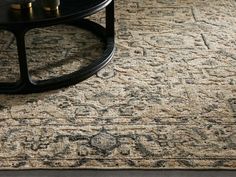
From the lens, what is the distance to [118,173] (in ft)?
4.67

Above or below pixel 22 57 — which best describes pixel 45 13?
above

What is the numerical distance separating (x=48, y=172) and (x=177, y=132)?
0.51 m

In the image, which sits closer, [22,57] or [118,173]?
[118,173]

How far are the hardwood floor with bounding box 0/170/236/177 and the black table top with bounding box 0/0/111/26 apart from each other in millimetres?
578

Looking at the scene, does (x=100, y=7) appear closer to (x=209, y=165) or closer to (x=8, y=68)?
(x=8, y=68)

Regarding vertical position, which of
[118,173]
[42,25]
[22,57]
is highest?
[42,25]

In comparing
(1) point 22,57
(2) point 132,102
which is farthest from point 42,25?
(2) point 132,102

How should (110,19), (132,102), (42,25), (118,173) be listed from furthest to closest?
(110,19) < (132,102) < (42,25) < (118,173)

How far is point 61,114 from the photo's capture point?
1.73 metres

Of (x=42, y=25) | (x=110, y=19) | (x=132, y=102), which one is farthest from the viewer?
(x=110, y=19)

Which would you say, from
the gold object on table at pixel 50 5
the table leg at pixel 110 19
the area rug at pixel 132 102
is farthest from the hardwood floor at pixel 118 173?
the table leg at pixel 110 19

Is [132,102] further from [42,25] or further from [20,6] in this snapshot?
[20,6]

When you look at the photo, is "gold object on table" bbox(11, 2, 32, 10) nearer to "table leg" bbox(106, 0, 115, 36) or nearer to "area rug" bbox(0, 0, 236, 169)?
"area rug" bbox(0, 0, 236, 169)

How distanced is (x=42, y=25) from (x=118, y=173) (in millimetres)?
660
